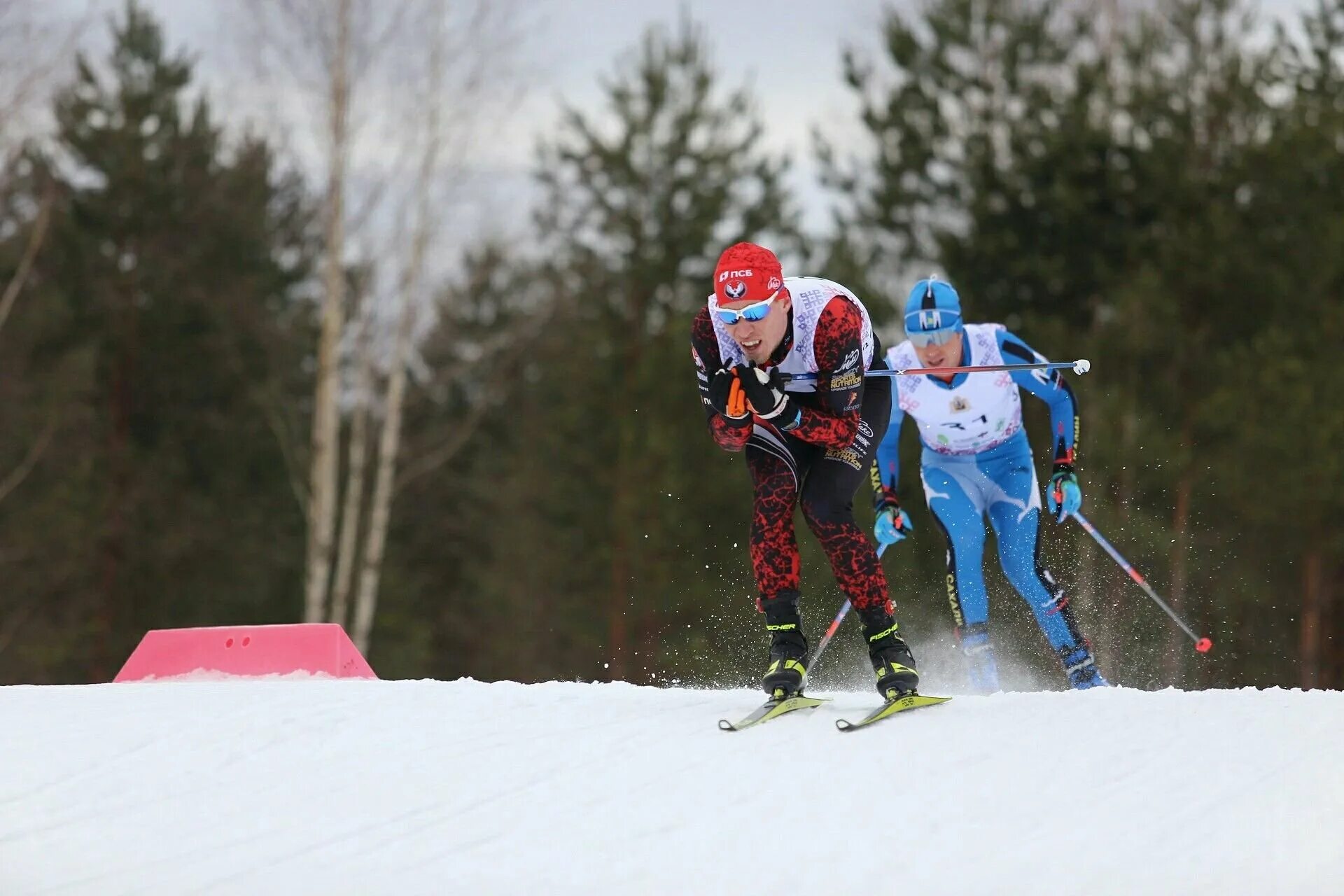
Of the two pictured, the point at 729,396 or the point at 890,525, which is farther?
the point at 890,525

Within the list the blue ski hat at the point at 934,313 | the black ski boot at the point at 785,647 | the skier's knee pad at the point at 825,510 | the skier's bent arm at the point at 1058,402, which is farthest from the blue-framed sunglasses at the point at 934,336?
the black ski boot at the point at 785,647

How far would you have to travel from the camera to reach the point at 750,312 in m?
4.65

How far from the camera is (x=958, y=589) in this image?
21.6 feet

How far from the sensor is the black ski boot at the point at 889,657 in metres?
4.82

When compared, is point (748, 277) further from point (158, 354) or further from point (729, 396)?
point (158, 354)

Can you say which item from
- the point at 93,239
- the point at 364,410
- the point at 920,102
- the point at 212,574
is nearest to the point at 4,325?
the point at 93,239

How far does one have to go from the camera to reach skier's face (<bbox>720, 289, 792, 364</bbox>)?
4.67 metres

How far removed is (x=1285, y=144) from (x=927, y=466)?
11.6 meters

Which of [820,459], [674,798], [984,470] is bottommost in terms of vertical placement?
[674,798]

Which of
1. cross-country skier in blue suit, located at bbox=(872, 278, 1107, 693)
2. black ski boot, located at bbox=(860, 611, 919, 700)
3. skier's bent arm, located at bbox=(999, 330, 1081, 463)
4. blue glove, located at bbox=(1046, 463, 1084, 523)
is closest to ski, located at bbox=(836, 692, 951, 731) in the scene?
black ski boot, located at bbox=(860, 611, 919, 700)

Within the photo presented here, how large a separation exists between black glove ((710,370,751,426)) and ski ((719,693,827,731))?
0.89m

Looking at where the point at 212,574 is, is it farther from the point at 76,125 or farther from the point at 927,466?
the point at 927,466

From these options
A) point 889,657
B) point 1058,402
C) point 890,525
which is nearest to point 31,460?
point 890,525

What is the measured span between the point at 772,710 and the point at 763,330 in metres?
1.18
